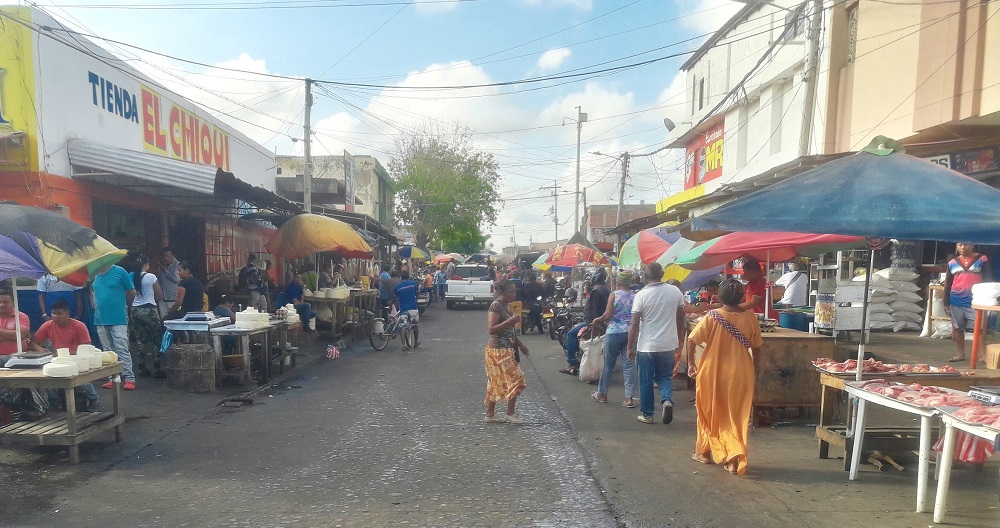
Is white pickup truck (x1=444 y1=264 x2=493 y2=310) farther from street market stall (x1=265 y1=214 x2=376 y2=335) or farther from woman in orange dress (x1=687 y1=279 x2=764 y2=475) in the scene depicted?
woman in orange dress (x1=687 y1=279 x2=764 y2=475)

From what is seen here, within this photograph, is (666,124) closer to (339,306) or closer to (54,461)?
(339,306)

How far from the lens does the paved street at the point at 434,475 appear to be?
462 centimetres

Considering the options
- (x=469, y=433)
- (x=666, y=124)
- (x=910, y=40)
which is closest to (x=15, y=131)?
(x=469, y=433)

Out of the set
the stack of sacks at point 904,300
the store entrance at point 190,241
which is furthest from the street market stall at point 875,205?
the store entrance at point 190,241

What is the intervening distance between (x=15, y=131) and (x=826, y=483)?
11.5m

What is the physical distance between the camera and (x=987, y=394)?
4684 mm

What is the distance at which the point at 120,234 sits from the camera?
41.3 feet

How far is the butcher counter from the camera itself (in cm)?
722

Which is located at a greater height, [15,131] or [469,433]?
[15,131]

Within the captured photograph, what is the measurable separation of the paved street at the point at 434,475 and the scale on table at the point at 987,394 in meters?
0.79

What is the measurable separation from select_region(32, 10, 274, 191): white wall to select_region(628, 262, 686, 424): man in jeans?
9.16 metres

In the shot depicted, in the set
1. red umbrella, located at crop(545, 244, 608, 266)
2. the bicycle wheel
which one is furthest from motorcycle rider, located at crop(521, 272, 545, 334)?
the bicycle wheel

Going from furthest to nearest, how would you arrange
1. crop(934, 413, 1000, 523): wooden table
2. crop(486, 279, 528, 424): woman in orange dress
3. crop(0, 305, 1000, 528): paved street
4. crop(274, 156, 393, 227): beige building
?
1. crop(274, 156, 393, 227): beige building
2. crop(486, 279, 528, 424): woman in orange dress
3. crop(0, 305, 1000, 528): paved street
4. crop(934, 413, 1000, 523): wooden table

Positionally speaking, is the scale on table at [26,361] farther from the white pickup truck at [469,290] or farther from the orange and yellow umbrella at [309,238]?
the white pickup truck at [469,290]
